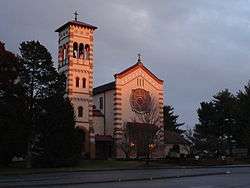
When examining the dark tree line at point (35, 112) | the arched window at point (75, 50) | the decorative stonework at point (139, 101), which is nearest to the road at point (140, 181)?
the dark tree line at point (35, 112)

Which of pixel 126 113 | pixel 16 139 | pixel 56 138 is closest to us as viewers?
pixel 16 139

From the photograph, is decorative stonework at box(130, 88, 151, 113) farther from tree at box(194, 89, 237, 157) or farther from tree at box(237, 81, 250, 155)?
tree at box(237, 81, 250, 155)

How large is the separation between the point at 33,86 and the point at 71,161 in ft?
30.2

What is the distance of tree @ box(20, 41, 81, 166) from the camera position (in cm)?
5672

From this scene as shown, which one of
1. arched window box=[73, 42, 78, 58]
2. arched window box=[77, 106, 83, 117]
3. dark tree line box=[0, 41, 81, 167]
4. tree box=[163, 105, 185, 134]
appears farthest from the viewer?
tree box=[163, 105, 185, 134]

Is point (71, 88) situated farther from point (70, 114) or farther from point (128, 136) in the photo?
point (70, 114)

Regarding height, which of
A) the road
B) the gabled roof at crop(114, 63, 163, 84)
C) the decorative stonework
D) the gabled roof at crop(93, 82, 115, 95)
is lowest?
the road

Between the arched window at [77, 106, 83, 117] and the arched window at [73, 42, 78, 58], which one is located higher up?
the arched window at [73, 42, 78, 58]

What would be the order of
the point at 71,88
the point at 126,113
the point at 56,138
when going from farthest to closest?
the point at 126,113
the point at 71,88
the point at 56,138

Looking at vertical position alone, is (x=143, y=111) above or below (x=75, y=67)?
below

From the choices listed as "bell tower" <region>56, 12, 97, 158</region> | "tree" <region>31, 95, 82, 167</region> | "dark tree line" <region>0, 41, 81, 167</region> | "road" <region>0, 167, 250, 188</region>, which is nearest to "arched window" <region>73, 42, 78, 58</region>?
"bell tower" <region>56, 12, 97, 158</region>

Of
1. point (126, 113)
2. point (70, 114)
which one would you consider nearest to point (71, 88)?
point (126, 113)

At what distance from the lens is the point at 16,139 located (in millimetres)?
51719

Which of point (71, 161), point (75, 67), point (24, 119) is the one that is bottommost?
point (71, 161)
